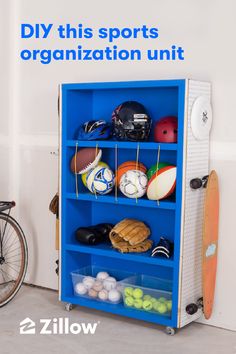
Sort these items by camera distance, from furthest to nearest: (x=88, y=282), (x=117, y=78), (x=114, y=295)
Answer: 1. (x=117, y=78)
2. (x=88, y=282)
3. (x=114, y=295)

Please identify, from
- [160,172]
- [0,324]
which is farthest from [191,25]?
[0,324]

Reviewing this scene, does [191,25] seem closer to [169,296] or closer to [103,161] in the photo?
[103,161]

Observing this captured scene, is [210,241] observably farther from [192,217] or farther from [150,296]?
[150,296]

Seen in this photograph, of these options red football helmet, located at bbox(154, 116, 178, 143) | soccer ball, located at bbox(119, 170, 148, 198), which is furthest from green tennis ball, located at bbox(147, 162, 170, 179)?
red football helmet, located at bbox(154, 116, 178, 143)

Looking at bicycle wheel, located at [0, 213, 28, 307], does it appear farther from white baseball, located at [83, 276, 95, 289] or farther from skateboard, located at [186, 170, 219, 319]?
skateboard, located at [186, 170, 219, 319]

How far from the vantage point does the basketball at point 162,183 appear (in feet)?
12.6

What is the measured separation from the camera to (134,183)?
394 cm

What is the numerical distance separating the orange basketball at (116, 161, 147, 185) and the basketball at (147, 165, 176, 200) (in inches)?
7.1

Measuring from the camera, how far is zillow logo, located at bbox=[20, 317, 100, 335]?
4.00 metres

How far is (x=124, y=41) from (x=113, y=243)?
1491 millimetres

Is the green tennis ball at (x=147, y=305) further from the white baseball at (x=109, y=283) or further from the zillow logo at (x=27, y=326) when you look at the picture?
the zillow logo at (x=27, y=326)

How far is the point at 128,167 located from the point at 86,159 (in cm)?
31

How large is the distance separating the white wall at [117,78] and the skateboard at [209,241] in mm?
89

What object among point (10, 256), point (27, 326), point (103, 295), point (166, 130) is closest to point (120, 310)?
point (103, 295)
